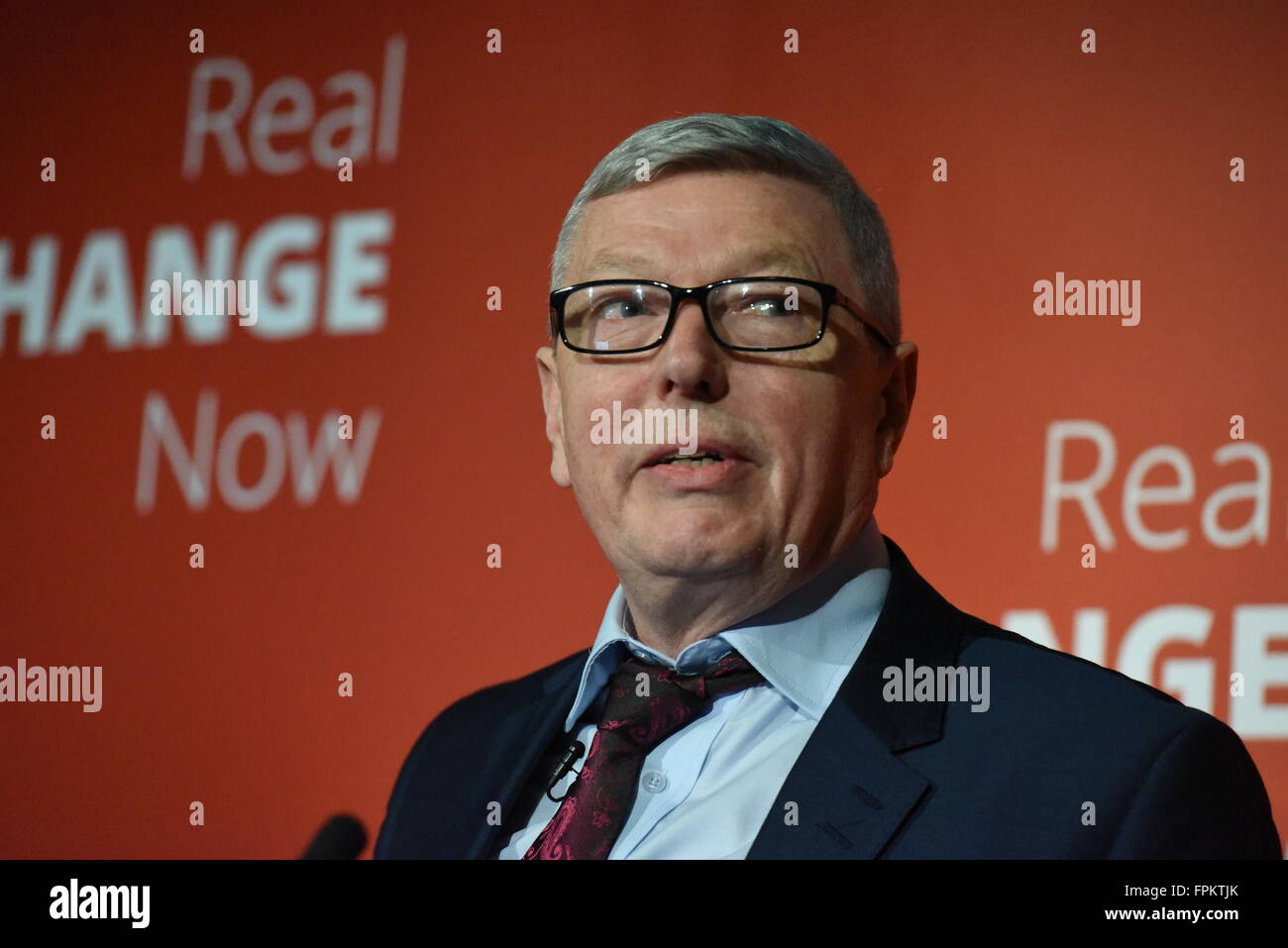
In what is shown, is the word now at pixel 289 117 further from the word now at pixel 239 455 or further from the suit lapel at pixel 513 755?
the suit lapel at pixel 513 755

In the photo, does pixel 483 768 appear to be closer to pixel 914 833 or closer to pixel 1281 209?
pixel 914 833

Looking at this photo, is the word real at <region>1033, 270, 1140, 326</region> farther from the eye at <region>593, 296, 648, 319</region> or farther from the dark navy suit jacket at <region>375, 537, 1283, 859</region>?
the eye at <region>593, 296, 648, 319</region>

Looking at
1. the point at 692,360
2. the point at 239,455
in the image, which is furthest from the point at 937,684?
the point at 239,455

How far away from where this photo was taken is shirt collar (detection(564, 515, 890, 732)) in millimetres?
1590

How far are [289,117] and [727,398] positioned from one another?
1.12 metres

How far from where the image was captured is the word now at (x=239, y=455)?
7.47 ft

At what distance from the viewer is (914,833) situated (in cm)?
144

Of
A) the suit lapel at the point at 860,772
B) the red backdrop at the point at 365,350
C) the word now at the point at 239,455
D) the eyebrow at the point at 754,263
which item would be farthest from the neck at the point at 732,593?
the word now at the point at 239,455

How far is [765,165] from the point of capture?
1.62m

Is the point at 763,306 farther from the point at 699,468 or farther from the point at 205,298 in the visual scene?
the point at 205,298

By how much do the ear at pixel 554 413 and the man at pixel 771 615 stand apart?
53 millimetres

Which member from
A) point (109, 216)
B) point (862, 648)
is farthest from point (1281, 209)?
point (109, 216)

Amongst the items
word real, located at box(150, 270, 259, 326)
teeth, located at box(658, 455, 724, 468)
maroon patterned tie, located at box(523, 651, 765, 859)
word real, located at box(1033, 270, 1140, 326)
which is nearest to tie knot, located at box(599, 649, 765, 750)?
maroon patterned tie, located at box(523, 651, 765, 859)
